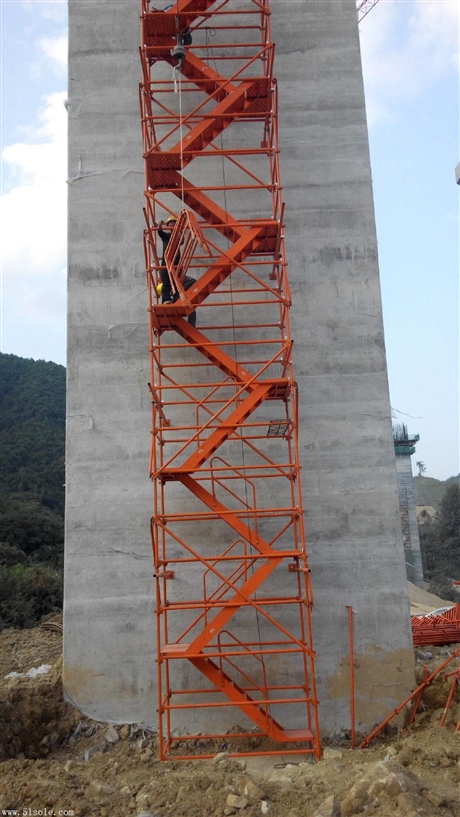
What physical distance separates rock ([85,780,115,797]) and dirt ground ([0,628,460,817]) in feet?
0.04

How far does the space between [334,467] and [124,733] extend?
5.20 m

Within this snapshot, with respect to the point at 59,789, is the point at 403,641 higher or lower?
higher

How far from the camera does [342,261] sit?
11.8 metres

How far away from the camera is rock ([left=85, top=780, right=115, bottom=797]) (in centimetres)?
728

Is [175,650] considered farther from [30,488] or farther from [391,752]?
[30,488]

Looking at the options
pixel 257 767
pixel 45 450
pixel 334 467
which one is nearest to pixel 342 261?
pixel 334 467

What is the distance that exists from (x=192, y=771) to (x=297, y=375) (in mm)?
6138

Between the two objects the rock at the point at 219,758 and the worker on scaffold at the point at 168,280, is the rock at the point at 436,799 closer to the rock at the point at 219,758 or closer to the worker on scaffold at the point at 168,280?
the rock at the point at 219,758

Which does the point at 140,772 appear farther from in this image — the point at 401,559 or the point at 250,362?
the point at 250,362

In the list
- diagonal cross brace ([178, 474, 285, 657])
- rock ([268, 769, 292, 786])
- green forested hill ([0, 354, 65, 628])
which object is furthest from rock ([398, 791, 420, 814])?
green forested hill ([0, 354, 65, 628])

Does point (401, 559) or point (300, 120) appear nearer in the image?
point (401, 559)

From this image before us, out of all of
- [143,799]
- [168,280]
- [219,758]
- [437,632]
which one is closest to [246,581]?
[219,758]

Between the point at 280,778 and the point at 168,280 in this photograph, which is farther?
the point at 168,280

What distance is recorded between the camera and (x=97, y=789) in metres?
7.34
